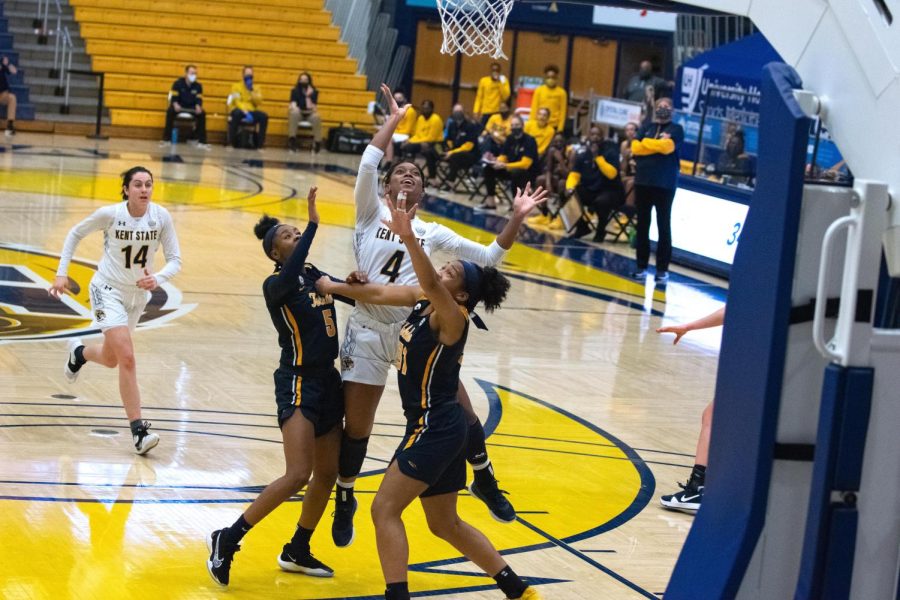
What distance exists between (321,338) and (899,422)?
2.93 meters

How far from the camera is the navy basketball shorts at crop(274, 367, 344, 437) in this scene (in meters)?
6.20

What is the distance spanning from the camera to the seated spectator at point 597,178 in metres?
18.8

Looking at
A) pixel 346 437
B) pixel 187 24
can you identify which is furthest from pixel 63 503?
pixel 187 24

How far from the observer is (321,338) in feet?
20.7

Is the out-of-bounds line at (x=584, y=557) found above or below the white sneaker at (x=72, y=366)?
below

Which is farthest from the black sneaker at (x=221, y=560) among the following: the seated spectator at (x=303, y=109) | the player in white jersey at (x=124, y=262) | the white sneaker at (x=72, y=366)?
the seated spectator at (x=303, y=109)

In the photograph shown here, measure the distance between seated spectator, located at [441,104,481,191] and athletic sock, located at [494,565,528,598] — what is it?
1743 centimetres

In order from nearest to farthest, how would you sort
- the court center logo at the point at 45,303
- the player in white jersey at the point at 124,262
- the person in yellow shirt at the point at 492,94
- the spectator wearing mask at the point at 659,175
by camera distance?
the player in white jersey at the point at 124,262, the court center logo at the point at 45,303, the spectator wearing mask at the point at 659,175, the person in yellow shirt at the point at 492,94

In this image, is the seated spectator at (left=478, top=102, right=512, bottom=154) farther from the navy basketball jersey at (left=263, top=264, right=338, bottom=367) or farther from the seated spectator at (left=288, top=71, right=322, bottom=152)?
the navy basketball jersey at (left=263, top=264, right=338, bottom=367)

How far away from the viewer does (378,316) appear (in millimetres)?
6535

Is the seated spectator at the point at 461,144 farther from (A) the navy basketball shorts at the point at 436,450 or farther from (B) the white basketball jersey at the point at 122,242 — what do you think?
(A) the navy basketball shorts at the point at 436,450

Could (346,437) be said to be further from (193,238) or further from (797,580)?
(193,238)

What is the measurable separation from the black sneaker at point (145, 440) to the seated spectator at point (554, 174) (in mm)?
12820

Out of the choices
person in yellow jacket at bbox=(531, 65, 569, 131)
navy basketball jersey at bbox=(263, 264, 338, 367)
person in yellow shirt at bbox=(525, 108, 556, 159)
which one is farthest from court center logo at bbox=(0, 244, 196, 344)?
person in yellow jacket at bbox=(531, 65, 569, 131)
